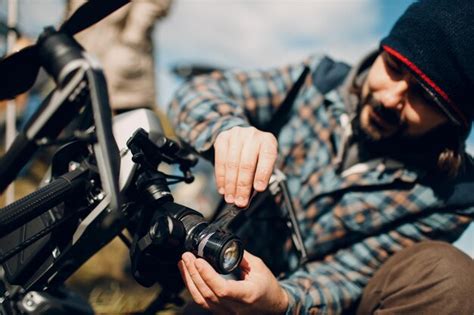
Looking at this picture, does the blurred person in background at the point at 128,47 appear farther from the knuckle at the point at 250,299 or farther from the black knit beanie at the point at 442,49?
the knuckle at the point at 250,299

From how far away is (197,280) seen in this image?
101 centimetres

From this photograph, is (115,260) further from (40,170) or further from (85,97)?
(85,97)

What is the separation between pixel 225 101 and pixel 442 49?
0.72m

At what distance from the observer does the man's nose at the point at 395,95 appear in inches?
61.5

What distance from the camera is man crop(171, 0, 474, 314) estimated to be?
1400mm

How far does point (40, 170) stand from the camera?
12.7 feet

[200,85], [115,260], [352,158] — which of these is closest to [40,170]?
[115,260]

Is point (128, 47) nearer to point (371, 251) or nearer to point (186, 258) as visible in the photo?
point (371, 251)

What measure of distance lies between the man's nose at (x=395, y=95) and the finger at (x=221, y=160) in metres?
0.68

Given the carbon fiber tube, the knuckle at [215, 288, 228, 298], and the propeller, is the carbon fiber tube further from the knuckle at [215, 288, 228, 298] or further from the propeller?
the knuckle at [215, 288, 228, 298]

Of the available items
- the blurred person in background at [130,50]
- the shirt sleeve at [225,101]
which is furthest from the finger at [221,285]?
the blurred person in background at [130,50]

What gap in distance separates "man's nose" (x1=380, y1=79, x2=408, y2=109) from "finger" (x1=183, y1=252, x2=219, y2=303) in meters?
0.94

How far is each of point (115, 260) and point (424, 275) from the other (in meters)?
2.49

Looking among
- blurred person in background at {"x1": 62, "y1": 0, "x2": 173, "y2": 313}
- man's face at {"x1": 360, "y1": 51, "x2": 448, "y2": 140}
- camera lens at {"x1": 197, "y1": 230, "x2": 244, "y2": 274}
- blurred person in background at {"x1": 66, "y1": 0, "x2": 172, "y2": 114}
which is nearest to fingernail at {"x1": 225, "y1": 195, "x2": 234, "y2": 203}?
camera lens at {"x1": 197, "y1": 230, "x2": 244, "y2": 274}
